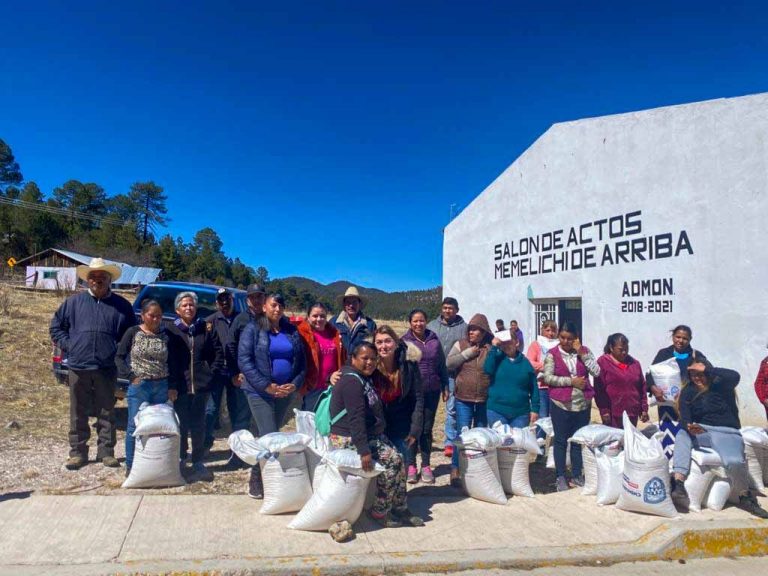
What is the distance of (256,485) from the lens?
16.5 feet

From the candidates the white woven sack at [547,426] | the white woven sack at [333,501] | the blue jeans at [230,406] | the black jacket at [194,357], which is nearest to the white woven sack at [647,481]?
the white woven sack at [547,426]

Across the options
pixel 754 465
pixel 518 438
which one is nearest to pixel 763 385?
pixel 754 465

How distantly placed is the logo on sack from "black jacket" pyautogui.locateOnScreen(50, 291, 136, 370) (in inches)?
203

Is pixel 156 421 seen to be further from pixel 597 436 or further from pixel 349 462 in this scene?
pixel 597 436

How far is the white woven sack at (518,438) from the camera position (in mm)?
5273

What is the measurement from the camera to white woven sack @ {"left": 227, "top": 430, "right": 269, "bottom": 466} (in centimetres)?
462

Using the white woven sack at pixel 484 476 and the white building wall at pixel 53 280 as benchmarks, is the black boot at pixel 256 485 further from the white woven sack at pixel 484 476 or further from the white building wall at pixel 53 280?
the white building wall at pixel 53 280

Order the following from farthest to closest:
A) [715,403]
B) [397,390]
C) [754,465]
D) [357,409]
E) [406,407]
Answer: [754,465] < [715,403] < [406,407] < [397,390] < [357,409]

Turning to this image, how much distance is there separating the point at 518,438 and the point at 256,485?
95.6 inches

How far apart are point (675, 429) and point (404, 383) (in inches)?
107

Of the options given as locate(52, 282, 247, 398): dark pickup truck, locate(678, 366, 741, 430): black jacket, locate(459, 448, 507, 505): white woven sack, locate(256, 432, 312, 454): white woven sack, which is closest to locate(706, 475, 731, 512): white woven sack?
locate(678, 366, 741, 430): black jacket

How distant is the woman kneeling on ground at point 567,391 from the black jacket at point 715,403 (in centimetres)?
89

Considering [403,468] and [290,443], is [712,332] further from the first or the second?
[290,443]

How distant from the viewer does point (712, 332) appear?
9.09 metres
